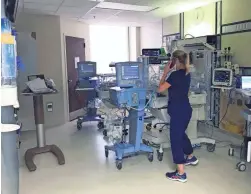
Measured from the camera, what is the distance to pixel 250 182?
3.47 metres

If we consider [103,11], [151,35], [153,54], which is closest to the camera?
[153,54]

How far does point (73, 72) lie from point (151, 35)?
2851mm

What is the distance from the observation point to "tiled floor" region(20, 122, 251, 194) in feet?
11.0

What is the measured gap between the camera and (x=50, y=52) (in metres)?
6.62

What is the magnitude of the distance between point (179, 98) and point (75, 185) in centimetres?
167

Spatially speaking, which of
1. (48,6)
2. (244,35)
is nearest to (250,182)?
(244,35)

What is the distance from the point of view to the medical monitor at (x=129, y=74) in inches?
151

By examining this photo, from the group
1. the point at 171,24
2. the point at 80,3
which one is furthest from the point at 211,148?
the point at 171,24

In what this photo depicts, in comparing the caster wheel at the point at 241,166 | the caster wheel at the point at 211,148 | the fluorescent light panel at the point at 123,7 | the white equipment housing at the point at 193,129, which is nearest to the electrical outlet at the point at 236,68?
the white equipment housing at the point at 193,129

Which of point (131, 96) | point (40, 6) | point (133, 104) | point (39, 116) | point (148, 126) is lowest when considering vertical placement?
point (148, 126)

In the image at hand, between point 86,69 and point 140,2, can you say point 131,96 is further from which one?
point 86,69

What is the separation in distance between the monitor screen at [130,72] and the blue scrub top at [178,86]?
68 centimetres

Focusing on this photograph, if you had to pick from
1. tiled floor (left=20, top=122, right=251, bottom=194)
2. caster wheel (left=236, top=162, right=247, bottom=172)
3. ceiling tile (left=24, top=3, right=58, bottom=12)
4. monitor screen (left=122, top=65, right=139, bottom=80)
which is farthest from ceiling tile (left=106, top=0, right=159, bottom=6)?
caster wheel (left=236, top=162, right=247, bottom=172)

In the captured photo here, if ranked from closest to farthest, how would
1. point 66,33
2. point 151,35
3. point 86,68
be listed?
point 86,68 → point 66,33 → point 151,35
